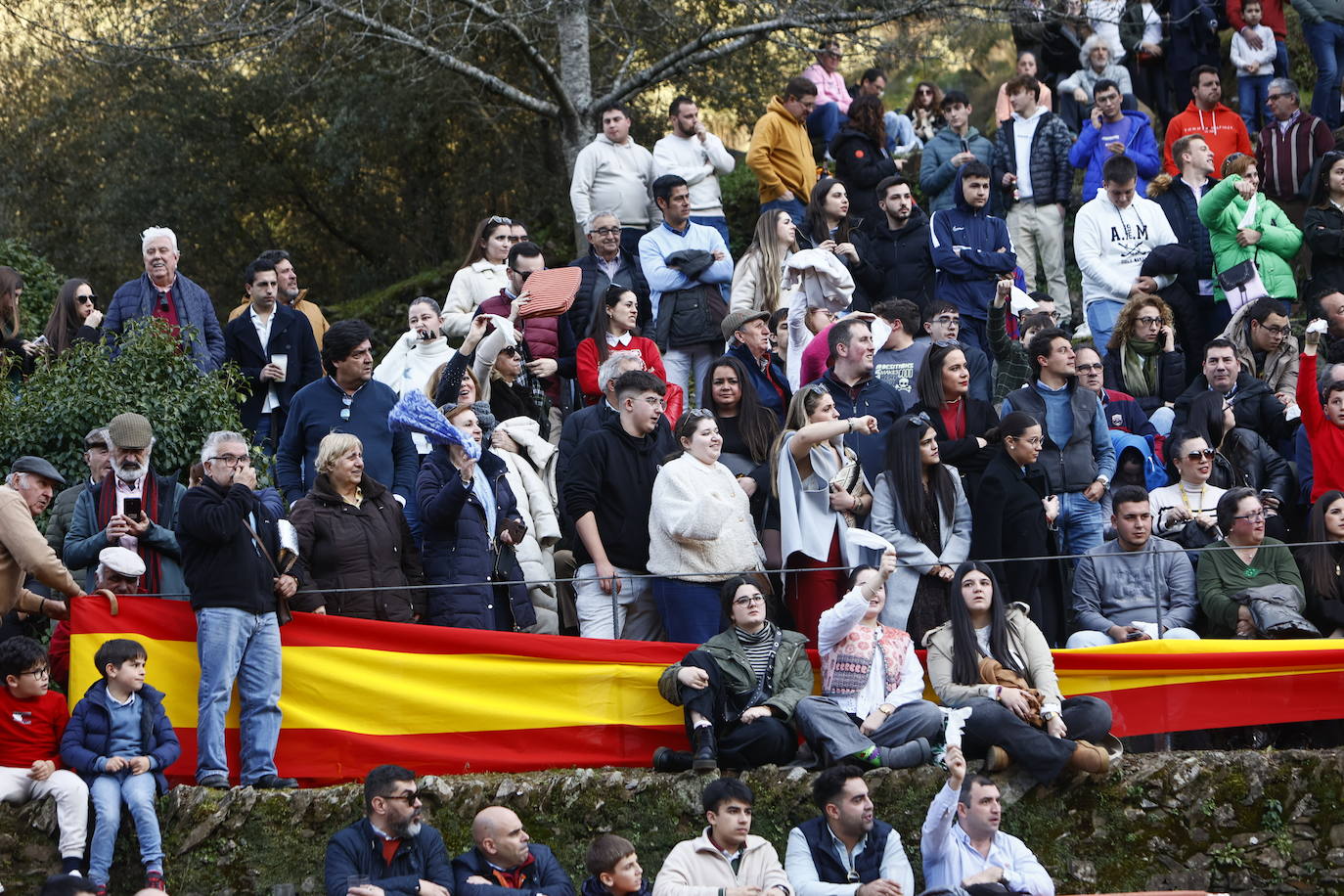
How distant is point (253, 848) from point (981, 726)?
11.4 feet

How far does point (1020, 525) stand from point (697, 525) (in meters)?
1.73

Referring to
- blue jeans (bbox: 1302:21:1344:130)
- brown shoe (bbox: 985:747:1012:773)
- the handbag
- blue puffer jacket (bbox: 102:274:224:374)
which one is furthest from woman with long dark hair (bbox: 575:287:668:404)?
blue jeans (bbox: 1302:21:1344:130)

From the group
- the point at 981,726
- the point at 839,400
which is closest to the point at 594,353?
the point at 839,400

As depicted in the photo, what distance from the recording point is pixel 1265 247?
44.3 feet

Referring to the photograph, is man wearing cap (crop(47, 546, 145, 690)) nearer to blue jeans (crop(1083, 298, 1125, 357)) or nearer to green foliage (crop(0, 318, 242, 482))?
green foliage (crop(0, 318, 242, 482))

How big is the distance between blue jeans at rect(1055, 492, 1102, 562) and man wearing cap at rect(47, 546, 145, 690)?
16.2ft

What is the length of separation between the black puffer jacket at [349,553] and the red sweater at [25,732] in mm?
1421

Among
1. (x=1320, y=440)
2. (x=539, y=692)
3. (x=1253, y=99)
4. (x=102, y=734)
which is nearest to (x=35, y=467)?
(x=102, y=734)

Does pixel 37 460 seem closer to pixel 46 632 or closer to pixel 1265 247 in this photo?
pixel 46 632

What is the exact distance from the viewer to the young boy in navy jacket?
27.7 ft

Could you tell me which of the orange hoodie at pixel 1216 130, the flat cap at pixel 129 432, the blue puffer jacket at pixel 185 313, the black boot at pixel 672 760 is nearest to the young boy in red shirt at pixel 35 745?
the flat cap at pixel 129 432

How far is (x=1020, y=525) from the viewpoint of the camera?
31.7 feet

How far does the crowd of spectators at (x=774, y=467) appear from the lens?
8.90m

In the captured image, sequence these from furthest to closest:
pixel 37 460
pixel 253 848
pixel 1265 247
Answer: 1. pixel 1265 247
2. pixel 37 460
3. pixel 253 848
